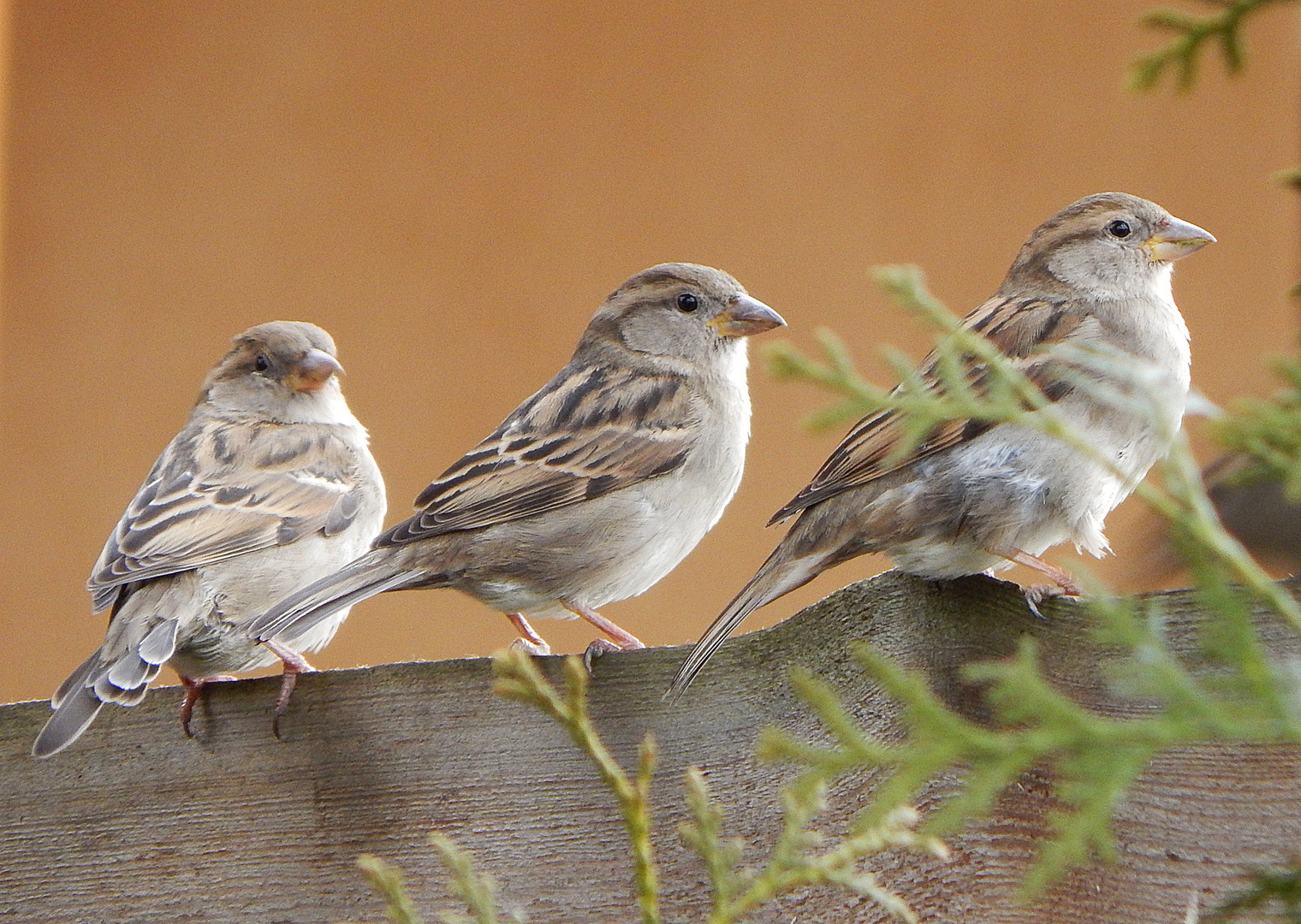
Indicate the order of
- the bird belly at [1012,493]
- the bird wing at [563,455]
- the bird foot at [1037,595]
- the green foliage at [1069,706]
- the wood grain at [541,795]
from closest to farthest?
the green foliage at [1069,706] < the wood grain at [541,795] < the bird foot at [1037,595] < the bird belly at [1012,493] < the bird wing at [563,455]

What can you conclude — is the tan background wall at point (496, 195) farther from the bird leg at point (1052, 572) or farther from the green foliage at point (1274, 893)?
the green foliage at point (1274, 893)

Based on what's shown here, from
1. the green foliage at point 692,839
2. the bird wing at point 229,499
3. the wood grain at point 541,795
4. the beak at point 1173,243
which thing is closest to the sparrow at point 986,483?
the beak at point 1173,243

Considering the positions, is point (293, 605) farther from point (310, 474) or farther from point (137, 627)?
point (310, 474)

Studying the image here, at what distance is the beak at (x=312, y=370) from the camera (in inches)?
122

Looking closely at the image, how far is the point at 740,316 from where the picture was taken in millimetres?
2777

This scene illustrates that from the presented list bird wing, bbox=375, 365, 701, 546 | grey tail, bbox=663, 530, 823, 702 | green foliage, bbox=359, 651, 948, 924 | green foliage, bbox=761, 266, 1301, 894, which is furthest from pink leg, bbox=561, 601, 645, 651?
green foliage, bbox=761, 266, 1301, 894

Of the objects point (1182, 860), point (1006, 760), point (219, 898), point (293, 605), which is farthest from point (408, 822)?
point (1006, 760)

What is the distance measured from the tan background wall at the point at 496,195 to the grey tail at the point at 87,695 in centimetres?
225

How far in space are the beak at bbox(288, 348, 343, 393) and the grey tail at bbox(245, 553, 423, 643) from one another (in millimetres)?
855

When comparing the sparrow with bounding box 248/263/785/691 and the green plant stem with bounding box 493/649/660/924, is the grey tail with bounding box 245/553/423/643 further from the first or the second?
the green plant stem with bounding box 493/649/660/924

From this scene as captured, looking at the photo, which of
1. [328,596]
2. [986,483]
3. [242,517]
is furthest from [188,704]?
[242,517]

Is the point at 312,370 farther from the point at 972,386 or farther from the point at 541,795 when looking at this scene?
the point at 541,795

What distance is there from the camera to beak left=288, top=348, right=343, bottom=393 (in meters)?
3.09

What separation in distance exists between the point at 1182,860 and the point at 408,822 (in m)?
0.72
